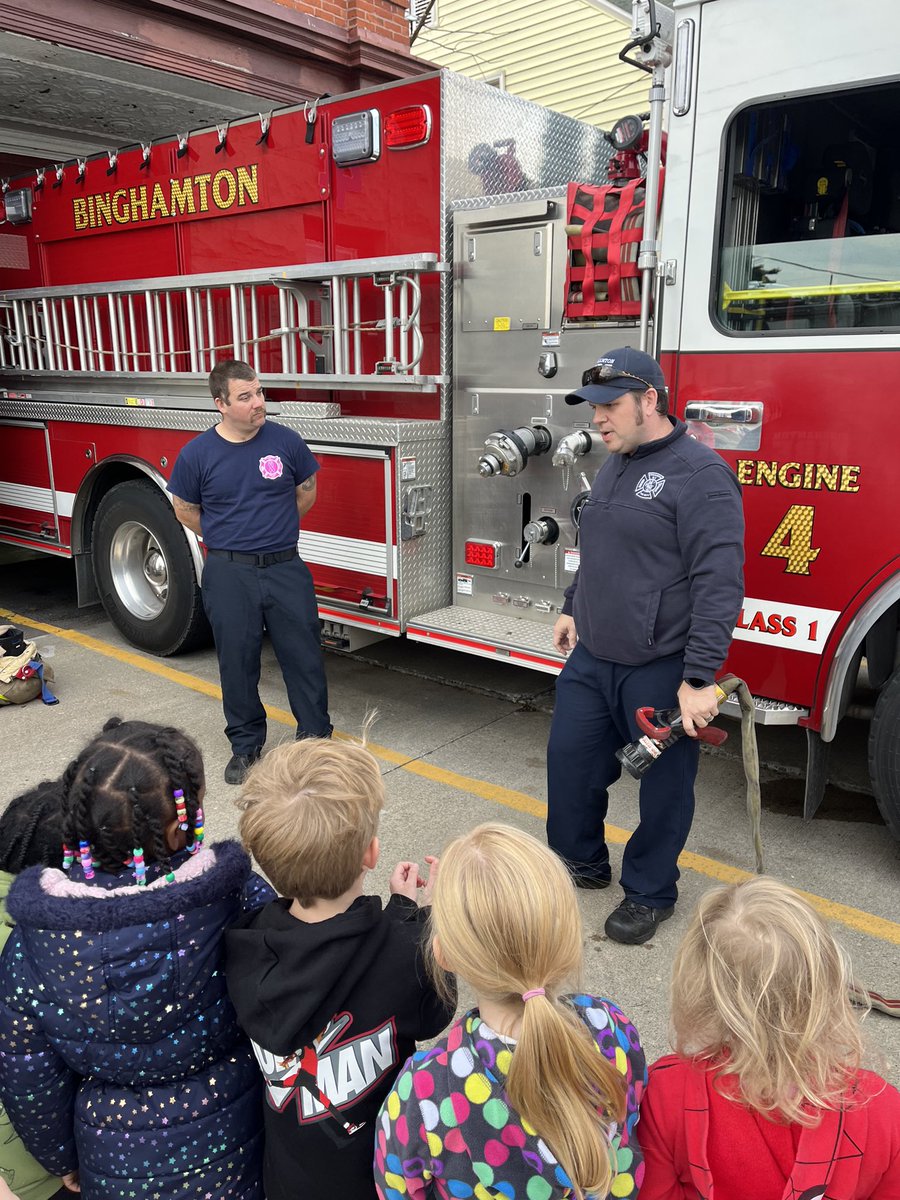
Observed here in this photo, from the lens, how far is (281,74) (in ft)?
26.6

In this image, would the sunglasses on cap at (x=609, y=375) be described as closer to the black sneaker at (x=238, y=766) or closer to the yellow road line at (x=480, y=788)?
the yellow road line at (x=480, y=788)

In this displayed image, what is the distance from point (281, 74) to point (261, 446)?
5471mm

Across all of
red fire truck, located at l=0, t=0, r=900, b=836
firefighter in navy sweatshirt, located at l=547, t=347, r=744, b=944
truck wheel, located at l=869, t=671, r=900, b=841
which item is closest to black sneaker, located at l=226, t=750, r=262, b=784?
red fire truck, located at l=0, t=0, r=900, b=836

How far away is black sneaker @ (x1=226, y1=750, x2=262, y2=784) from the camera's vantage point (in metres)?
4.30

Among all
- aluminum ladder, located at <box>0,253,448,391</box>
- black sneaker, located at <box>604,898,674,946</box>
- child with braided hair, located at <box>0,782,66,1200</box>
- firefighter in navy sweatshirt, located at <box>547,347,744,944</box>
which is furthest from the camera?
aluminum ladder, located at <box>0,253,448,391</box>

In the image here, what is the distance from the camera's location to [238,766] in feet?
14.2

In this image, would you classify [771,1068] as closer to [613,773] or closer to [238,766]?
[613,773]

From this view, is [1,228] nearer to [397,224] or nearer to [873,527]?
[397,224]

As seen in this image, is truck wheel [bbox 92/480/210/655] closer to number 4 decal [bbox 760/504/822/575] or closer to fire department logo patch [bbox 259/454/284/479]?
fire department logo patch [bbox 259/454/284/479]

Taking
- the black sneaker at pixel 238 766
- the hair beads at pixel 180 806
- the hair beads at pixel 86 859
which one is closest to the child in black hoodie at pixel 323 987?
the hair beads at pixel 180 806

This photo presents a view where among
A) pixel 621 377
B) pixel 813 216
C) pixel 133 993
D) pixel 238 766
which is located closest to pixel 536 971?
pixel 133 993

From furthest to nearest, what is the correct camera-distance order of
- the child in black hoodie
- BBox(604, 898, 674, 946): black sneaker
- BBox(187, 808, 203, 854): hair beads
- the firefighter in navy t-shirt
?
the firefighter in navy t-shirt < BBox(604, 898, 674, 946): black sneaker < BBox(187, 808, 203, 854): hair beads < the child in black hoodie

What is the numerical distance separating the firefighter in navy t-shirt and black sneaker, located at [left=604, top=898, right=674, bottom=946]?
1745 mm

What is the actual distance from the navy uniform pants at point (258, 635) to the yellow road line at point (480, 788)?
478mm
